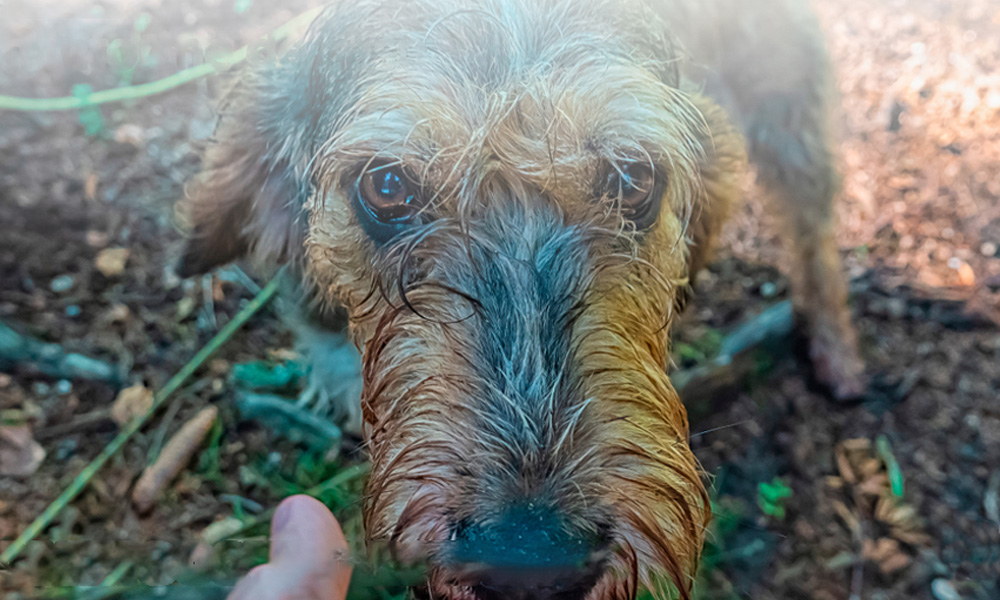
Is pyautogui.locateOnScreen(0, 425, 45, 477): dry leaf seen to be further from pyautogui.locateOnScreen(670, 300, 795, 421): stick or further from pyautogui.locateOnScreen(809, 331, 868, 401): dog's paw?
pyautogui.locateOnScreen(809, 331, 868, 401): dog's paw

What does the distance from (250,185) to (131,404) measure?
0.77 meters

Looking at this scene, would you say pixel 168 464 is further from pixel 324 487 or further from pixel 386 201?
pixel 386 201

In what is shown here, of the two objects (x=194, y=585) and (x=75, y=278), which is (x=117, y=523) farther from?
(x=75, y=278)

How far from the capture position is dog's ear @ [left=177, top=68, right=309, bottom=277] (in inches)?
64.9

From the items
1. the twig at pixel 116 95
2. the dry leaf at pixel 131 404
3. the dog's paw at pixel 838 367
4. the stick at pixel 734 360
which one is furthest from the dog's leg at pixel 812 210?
the dry leaf at pixel 131 404

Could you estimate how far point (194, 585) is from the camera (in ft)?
3.88

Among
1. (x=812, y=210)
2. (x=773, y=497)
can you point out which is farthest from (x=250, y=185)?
(x=812, y=210)

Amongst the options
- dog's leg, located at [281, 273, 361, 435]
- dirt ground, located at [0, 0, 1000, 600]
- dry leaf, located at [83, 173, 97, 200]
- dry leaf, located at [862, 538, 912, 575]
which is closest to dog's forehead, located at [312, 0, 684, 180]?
dirt ground, located at [0, 0, 1000, 600]

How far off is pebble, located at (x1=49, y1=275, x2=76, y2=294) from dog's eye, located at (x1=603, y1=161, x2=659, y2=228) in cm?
204

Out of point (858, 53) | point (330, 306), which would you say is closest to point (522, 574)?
point (330, 306)

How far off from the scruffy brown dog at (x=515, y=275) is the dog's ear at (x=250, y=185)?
0.21 meters

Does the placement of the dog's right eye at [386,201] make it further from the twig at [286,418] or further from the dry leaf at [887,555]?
the dry leaf at [887,555]

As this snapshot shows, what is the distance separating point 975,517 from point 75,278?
10.5ft

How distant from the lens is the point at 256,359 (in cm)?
225
